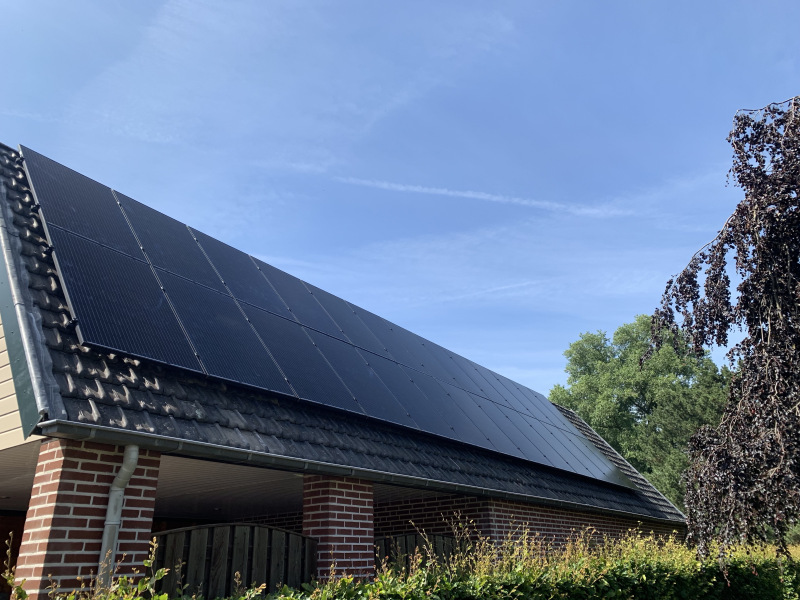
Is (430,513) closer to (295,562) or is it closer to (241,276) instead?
(295,562)

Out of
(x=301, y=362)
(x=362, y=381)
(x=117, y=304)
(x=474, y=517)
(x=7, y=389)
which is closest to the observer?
(x=7, y=389)

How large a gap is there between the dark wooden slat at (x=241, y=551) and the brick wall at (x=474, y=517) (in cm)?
322

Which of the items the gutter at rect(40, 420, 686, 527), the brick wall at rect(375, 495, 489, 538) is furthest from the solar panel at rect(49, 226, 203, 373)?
the brick wall at rect(375, 495, 489, 538)

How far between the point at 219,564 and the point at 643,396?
4508cm

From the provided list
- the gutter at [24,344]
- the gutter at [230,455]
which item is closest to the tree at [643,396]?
the gutter at [230,455]

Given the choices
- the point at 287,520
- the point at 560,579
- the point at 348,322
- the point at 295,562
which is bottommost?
the point at 560,579

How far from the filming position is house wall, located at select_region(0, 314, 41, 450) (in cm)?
470

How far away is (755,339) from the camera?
664 centimetres

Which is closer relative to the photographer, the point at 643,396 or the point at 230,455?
the point at 230,455

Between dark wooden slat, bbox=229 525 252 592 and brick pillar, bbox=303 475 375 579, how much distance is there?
2.91 feet

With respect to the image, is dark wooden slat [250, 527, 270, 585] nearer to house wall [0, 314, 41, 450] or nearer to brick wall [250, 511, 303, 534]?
house wall [0, 314, 41, 450]

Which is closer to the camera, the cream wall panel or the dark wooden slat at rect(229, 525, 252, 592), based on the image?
the cream wall panel

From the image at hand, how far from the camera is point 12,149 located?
7816mm

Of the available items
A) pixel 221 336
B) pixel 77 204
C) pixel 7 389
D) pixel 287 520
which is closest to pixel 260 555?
pixel 221 336
